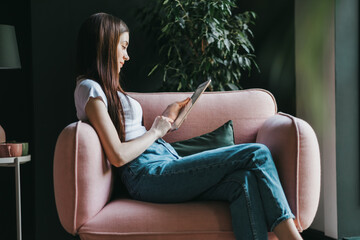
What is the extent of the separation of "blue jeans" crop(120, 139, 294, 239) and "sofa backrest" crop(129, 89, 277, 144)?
39 cm

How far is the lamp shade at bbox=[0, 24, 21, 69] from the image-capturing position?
2294mm

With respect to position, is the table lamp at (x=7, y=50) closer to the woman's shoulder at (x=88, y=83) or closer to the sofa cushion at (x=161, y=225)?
the woman's shoulder at (x=88, y=83)

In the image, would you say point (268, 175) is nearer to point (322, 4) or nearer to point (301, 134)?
point (301, 134)

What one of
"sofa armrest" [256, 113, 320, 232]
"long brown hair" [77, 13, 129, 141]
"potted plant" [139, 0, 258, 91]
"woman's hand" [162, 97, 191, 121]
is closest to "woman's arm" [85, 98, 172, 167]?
"long brown hair" [77, 13, 129, 141]

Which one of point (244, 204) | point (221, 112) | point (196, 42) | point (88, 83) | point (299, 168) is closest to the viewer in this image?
point (244, 204)

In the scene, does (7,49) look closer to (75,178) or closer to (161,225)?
(75,178)

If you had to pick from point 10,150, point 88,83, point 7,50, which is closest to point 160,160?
point 88,83

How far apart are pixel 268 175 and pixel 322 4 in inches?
61.3

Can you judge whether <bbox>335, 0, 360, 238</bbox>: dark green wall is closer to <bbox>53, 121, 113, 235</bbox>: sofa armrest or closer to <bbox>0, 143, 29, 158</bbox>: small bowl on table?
<bbox>53, 121, 113, 235</bbox>: sofa armrest

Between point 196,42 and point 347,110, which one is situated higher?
point 196,42

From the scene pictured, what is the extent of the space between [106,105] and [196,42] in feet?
3.73

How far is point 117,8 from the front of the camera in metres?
2.82

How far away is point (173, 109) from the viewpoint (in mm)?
1800

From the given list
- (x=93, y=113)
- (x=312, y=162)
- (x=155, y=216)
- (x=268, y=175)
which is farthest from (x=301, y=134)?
(x=93, y=113)
